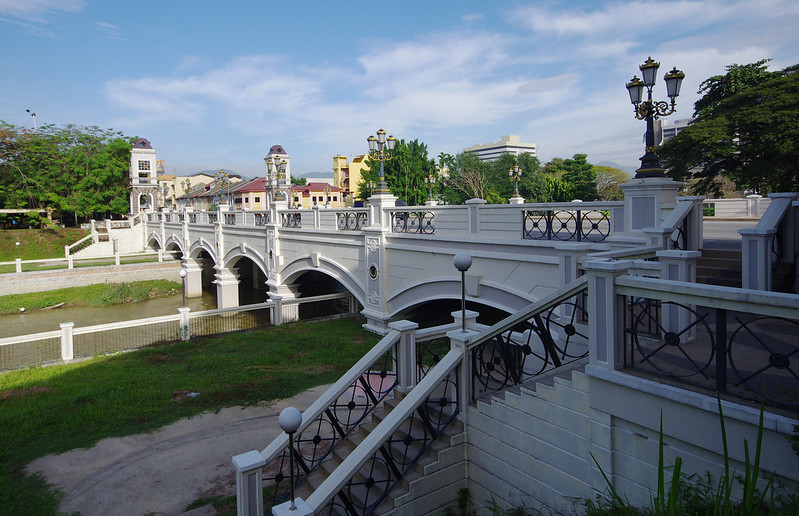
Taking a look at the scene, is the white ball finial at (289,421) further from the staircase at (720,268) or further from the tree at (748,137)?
the tree at (748,137)

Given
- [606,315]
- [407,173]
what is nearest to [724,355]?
[606,315]

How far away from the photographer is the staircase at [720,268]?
7.81m

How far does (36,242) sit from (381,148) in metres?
41.2

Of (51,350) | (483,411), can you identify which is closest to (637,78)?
(483,411)

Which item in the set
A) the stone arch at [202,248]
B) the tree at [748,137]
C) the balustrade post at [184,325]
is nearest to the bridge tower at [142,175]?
the stone arch at [202,248]

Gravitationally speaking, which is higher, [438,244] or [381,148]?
[381,148]

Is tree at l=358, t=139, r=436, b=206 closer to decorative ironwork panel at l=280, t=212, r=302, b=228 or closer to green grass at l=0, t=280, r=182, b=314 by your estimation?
green grass at l=0, t=280, r=182, b=314

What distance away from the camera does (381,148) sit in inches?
569

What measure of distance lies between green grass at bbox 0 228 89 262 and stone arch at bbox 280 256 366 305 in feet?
105

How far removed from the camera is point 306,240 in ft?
61.0

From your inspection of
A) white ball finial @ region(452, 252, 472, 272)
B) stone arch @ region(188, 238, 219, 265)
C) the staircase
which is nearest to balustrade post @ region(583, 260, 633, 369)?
white ball finial @ region(452, 252, 472, 272)

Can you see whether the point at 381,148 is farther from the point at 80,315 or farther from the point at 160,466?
the point at 80,315

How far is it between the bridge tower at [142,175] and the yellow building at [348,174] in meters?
26.3

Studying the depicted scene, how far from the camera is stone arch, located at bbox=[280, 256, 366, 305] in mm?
16172
